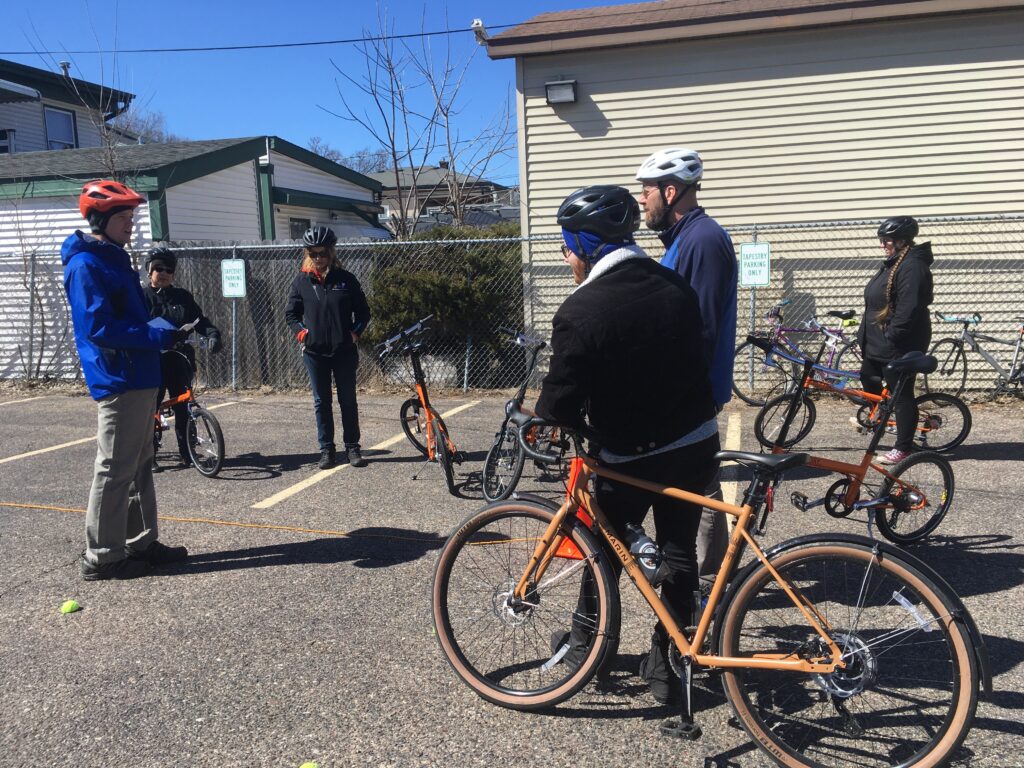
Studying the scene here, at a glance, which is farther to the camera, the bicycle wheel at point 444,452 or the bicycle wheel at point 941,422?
the bicycle wheel at point 941,422

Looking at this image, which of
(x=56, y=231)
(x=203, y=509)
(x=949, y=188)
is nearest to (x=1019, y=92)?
(x=949, y=188)

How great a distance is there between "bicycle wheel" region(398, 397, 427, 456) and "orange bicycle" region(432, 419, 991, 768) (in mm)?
3489

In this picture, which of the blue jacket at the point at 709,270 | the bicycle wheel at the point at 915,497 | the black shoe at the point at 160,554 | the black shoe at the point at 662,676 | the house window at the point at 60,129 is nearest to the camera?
the black shoe at the point at 662,676

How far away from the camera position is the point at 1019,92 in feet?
29.3

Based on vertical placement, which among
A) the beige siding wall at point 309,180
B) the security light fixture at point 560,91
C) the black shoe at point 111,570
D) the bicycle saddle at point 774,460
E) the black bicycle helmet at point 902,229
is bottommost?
the black shoe at point 111,570

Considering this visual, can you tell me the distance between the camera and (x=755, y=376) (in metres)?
9.67

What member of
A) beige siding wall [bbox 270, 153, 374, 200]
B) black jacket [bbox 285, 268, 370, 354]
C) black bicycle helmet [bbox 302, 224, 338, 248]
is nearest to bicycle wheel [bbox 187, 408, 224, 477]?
black jacket [bbox 285, 268, 370, 354]

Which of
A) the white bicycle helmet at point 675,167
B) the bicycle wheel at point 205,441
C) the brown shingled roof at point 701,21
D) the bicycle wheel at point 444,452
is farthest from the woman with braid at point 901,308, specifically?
the bicycle wheel at point 205,441

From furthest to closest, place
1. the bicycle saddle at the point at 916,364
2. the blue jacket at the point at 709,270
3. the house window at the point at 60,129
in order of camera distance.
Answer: the house window at the point at 60,129 → the bicycle saddle at the point at 916,364 → the blue jacket at the point at 709,270

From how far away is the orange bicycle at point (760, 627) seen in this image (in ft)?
8.09

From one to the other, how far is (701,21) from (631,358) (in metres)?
8.11

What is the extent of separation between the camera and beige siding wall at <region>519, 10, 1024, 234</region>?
9.02 meters

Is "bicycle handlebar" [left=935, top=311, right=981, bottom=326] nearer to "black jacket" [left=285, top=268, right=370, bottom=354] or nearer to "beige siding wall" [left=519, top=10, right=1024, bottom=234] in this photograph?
"beige siding wall" [left=519, top=10, right=1024, bottom=234]

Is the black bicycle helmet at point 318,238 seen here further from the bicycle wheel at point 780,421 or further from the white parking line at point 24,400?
the white parking line at point 24,400
